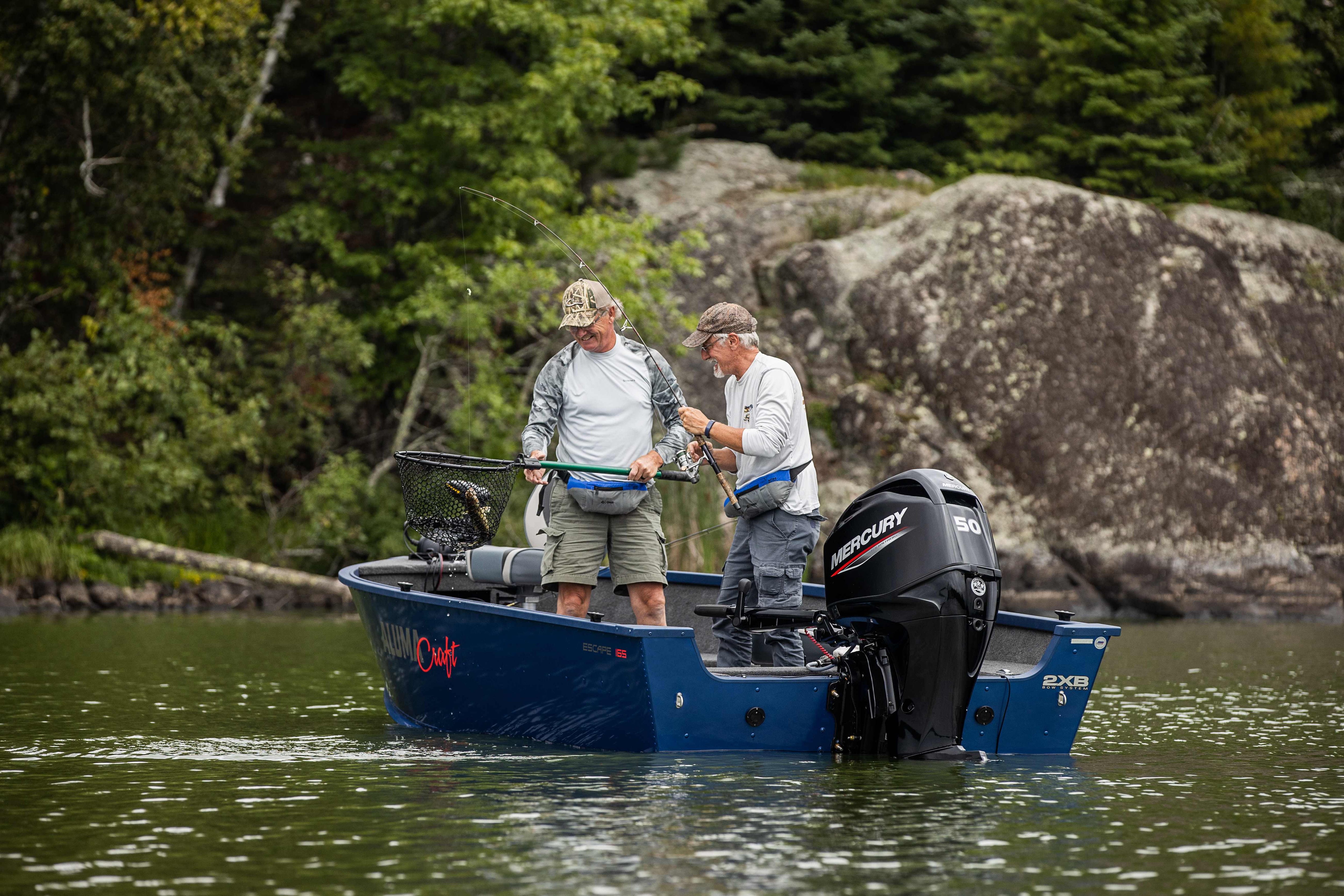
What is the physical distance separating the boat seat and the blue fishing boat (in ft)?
0.03

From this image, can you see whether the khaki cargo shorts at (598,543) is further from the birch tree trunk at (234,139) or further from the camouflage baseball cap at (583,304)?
the birch tree trunk at (234,139)

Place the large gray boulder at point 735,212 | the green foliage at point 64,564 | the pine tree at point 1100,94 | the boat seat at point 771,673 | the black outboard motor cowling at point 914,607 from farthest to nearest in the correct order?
the pine tree at point 1100,94, the large gray boulder at point 735,212, the green foliage at point 64,564, the boat seat at point 771,673, the black outboard motor cowling at point 914,607

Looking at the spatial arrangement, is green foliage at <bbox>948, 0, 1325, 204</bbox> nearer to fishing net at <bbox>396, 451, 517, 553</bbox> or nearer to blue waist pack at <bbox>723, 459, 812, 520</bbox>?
fishing net at <bbox>396, 451, 517, 553</bbox>

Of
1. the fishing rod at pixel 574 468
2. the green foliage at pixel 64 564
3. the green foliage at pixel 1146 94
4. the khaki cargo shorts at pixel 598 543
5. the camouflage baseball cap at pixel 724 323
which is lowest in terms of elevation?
the green foliage at pixel 64 564

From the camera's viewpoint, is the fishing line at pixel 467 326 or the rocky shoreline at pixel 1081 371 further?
the rocky shoreline at pixel 1081 371

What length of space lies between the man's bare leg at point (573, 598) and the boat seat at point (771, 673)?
663 mm

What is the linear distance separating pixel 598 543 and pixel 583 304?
40.6 inches

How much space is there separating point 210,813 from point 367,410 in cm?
1415

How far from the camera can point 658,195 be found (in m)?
19.5

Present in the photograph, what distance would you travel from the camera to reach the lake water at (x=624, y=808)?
4199 millimetres

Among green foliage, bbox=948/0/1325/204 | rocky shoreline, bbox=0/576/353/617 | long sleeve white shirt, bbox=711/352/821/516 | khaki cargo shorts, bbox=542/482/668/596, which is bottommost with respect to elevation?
rocky shoreline, bbox=0/576/353/617

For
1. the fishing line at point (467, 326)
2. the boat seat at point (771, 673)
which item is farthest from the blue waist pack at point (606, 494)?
the fishing line at point (467, 326)

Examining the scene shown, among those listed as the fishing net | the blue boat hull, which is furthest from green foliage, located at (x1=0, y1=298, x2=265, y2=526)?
the blue boat hull

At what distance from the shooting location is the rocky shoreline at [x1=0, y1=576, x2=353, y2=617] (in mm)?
14766
